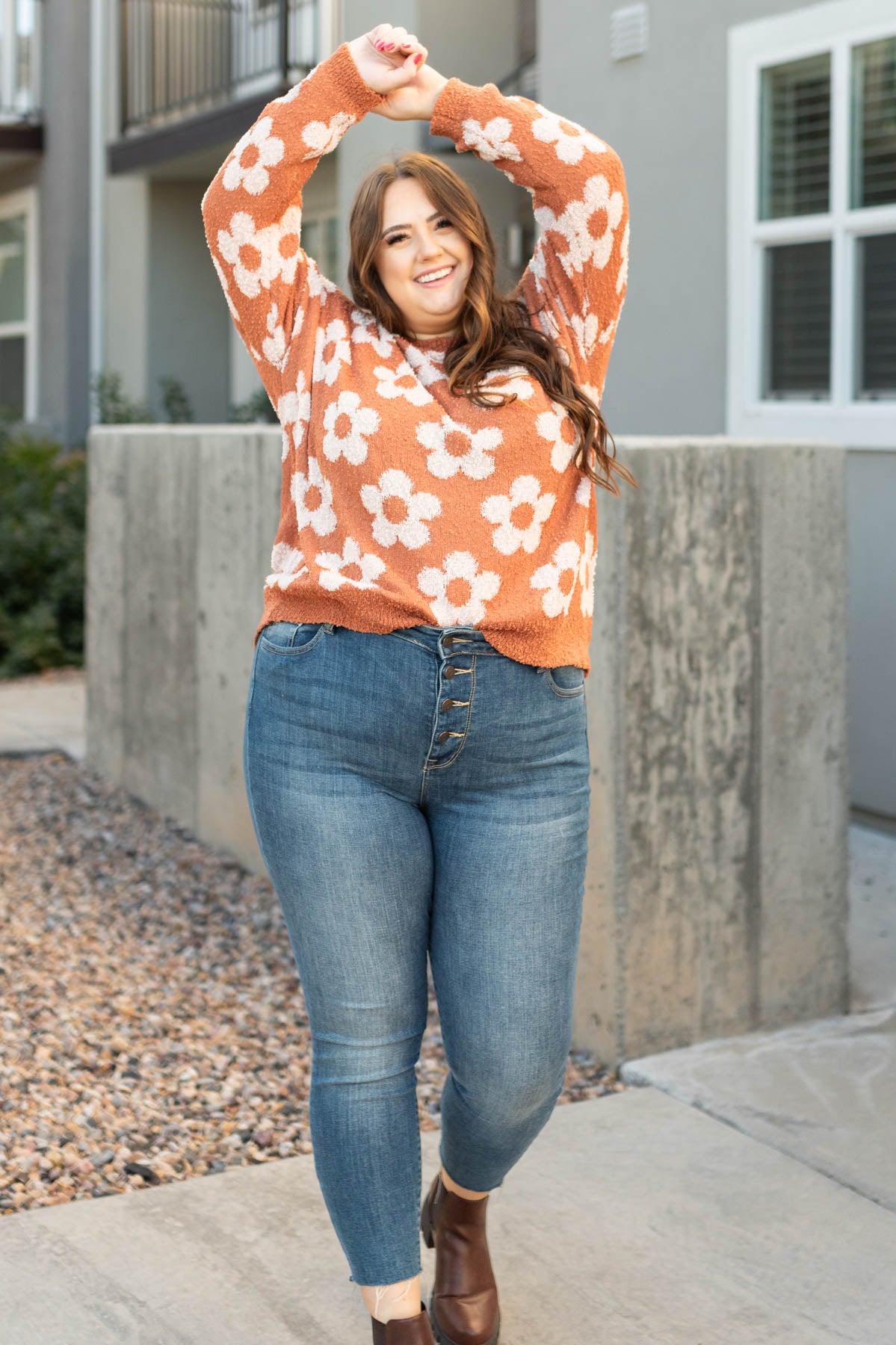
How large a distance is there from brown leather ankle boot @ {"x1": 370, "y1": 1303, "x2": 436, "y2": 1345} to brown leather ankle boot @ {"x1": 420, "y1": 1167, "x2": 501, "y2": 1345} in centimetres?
20

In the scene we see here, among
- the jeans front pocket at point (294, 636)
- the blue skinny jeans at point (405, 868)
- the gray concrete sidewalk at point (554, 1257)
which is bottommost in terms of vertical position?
the gray concrete sidewalk at point (554, 1257)

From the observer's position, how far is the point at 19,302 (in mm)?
14930

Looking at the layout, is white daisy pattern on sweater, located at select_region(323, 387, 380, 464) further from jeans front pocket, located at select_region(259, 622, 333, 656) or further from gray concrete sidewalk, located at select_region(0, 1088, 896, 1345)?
gray concrete sidewalk, located at select_region(0, 1088, 896, 1345)

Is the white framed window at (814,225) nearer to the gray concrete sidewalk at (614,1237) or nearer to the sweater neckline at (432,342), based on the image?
the gray concrete sidewalk at (614,1237)

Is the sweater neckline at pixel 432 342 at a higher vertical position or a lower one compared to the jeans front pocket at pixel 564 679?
higher

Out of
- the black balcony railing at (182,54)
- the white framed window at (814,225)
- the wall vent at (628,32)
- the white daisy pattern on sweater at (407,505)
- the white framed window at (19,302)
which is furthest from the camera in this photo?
the white framed window at (19,302)

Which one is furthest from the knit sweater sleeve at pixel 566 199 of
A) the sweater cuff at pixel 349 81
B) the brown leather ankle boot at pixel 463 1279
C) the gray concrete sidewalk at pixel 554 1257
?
the gray concrete sidewalk at pixel 554 1257

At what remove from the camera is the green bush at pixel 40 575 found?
366 inches

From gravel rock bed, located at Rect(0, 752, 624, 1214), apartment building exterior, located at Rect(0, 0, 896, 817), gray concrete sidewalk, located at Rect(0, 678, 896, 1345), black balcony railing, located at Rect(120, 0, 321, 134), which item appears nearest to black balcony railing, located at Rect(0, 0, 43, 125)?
black balcony railing, located at Rect(120, 0, 321, 134)

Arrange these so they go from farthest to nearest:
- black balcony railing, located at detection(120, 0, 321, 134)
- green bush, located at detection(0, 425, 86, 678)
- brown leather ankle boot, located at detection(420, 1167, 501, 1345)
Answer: black balcony railing, located at detection(120, 0, 321, 134) < green bush, located at detection(0, 425, 86, 678) < brown leather ankle boot, located at detection(420, 1167, 501, 1345)

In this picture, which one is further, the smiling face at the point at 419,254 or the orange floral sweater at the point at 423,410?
the smiling face at the point at 419,254

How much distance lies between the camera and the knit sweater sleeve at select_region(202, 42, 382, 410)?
90.3 inches

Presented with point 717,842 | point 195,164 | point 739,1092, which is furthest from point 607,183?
point 195,164

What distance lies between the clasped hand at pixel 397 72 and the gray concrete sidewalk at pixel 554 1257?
1876mm
